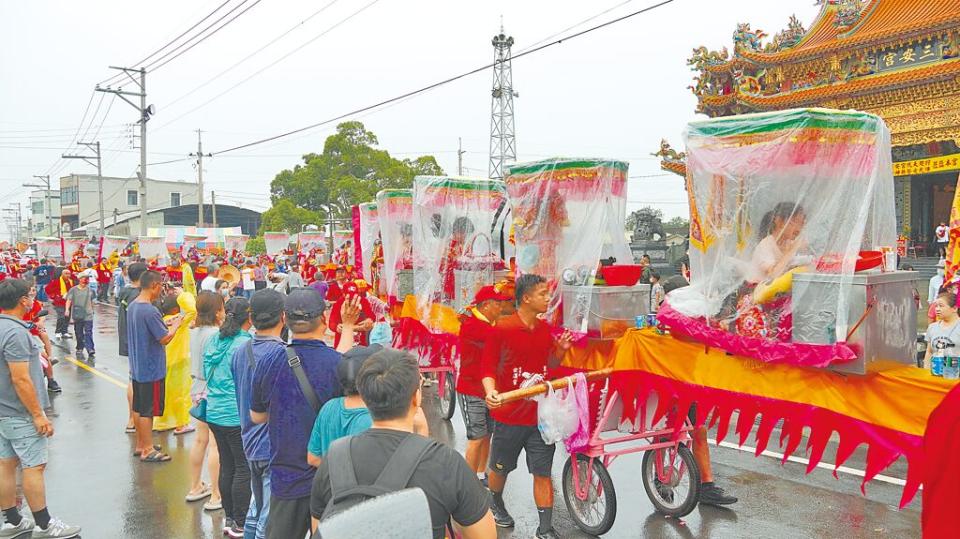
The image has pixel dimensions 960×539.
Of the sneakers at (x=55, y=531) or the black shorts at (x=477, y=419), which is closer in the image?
the sneakers at (x=55, y=531)

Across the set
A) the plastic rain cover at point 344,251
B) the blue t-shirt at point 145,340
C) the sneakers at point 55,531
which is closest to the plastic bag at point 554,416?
the sneakers at point 55,531

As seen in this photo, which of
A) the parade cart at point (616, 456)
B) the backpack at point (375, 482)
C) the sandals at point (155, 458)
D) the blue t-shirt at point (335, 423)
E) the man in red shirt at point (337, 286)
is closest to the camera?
the backpack at point (375, 482)

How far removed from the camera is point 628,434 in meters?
5.29

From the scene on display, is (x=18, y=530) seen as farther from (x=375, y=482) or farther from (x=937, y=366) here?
(x=937, y=366)

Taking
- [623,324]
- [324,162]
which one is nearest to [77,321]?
[623,324]

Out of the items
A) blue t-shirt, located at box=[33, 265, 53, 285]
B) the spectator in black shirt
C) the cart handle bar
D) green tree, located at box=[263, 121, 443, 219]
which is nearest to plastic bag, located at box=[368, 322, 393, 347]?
the cart handle bar

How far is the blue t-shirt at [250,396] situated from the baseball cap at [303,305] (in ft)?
1.08

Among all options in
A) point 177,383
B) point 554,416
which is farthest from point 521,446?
point 177,383

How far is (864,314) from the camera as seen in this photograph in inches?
147

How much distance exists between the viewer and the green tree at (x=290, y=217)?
3688 cm

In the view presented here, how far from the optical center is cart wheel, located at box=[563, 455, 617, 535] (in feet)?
15.5

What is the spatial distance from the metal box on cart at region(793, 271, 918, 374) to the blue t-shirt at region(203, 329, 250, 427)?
3.47 meters

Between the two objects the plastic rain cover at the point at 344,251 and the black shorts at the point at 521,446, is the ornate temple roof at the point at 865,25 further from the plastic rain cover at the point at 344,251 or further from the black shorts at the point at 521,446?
the black shorts at the point at 521,446

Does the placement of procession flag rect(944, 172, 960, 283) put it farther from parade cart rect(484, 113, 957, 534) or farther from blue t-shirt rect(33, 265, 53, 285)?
blue t-shirt rect(33, 265, 53, 285)
